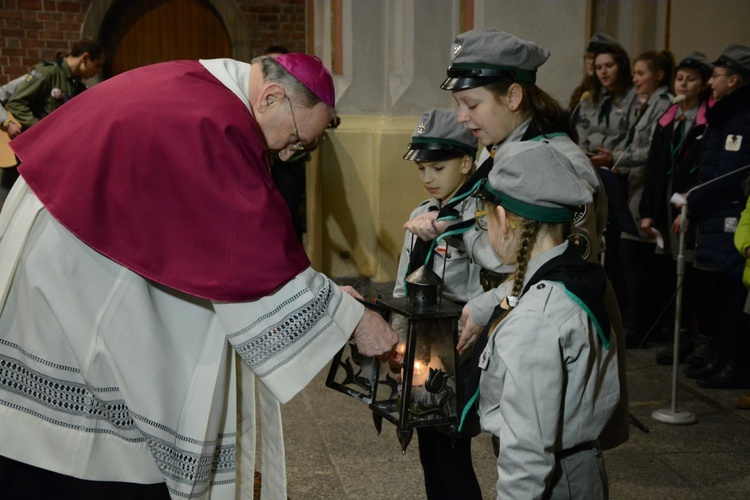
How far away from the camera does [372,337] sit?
2.44 metres

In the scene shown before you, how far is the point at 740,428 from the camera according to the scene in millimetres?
4637

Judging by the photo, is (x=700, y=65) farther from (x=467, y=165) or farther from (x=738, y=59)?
(x=467, y=165)

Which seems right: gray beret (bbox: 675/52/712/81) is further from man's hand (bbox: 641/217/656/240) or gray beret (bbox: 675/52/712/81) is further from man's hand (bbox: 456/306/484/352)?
man's hand (bbox: 456/306/484/352)

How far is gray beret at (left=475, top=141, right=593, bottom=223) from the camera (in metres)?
2.21

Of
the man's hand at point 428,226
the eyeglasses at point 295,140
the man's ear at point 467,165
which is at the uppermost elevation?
the eyeglasses at point 295,140

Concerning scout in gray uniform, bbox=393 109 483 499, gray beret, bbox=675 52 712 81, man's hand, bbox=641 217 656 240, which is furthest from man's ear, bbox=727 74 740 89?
scout in gray uniform, bbox=393 109 483 499

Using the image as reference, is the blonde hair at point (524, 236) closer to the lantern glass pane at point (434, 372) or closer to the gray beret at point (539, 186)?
the gray beret at point (539, 186)

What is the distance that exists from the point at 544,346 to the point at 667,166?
4.07 metres

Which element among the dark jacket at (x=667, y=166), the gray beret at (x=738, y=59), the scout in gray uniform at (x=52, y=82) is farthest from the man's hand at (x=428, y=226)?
the scout in gray uniform at (x=52, y=82)

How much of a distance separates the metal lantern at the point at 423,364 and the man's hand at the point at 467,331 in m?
0.06

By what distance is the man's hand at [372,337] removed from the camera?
2.44 m

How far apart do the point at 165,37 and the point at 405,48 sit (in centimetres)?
425

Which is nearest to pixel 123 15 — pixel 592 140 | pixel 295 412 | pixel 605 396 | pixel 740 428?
pixel 592 140

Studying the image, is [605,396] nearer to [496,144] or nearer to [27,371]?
[496,144]
